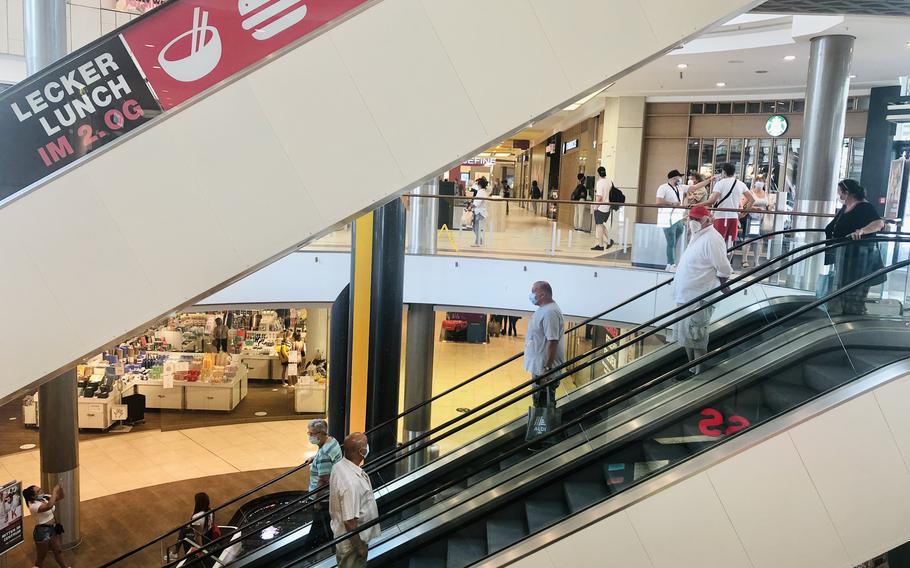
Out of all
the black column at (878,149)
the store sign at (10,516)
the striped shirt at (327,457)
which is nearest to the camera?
the striped shirt at (327,457)

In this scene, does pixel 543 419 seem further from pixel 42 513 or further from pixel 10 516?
pixel 42 513

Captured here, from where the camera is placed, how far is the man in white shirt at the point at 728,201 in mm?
9617

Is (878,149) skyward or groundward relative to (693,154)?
skyward

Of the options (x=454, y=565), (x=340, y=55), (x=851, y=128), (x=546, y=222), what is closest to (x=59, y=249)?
(x=340, y=55)

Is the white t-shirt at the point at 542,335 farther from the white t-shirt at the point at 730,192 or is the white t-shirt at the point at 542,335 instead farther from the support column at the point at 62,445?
the support column at the point at 62,445

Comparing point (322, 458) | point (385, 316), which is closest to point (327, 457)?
point (322, 458)

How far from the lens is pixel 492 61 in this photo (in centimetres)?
438

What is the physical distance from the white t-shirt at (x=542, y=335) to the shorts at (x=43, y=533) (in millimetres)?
6704

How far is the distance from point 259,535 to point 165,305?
4000 mm

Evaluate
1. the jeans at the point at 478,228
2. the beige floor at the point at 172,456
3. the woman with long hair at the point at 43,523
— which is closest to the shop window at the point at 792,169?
the jeans at the point at 478,228

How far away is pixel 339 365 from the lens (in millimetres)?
9891

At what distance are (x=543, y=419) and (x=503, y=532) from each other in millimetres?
1204

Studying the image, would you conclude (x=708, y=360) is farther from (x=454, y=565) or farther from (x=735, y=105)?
(x=735, y=105)

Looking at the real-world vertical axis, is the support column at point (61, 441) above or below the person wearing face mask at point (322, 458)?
below
